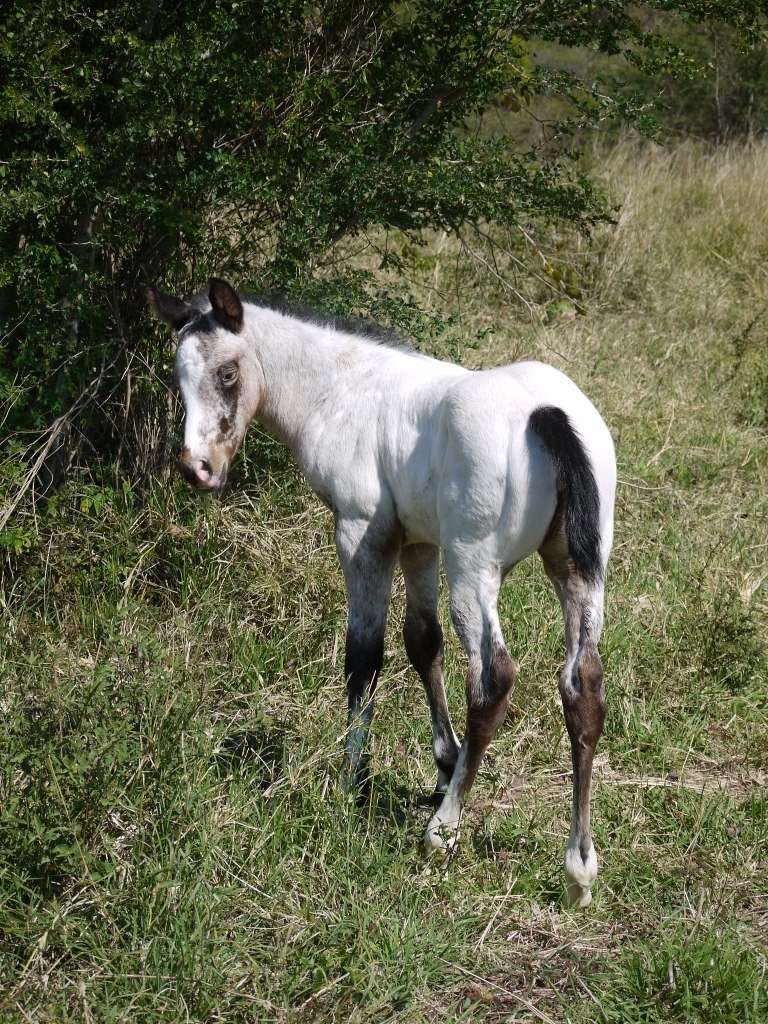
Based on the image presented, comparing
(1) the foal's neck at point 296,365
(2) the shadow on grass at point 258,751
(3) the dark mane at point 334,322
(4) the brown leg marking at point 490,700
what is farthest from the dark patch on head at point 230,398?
(4) the brown leg marking at point 490,700

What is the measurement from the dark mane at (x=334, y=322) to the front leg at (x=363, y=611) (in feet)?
2.50

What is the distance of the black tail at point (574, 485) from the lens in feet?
9.93

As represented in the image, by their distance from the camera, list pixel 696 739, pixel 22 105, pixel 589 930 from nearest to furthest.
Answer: pixel 589 930
pixel 696 739
pixel 22 105

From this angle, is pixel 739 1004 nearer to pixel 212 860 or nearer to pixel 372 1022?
pixel 372 1022

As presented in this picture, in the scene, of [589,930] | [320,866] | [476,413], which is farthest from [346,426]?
[589,930]

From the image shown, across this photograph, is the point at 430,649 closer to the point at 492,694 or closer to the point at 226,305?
the point at 492,694

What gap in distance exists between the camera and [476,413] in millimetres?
3199

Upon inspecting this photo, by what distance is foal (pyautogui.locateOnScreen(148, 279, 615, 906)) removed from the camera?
3133 millimetres

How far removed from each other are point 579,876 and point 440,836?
1.48ft

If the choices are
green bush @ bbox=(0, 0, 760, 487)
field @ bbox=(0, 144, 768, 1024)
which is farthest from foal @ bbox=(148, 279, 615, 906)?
Answer: green bush @ bbox=(0, 0, 760, 487)

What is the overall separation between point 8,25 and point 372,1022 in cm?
412

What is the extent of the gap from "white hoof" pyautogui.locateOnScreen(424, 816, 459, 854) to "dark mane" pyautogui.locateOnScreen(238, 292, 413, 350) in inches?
66.3

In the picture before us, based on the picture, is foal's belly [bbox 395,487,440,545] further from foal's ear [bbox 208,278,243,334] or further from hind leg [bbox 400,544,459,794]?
foal's ear [bbox 208,278,243,334]

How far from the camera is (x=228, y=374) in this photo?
3701mm
